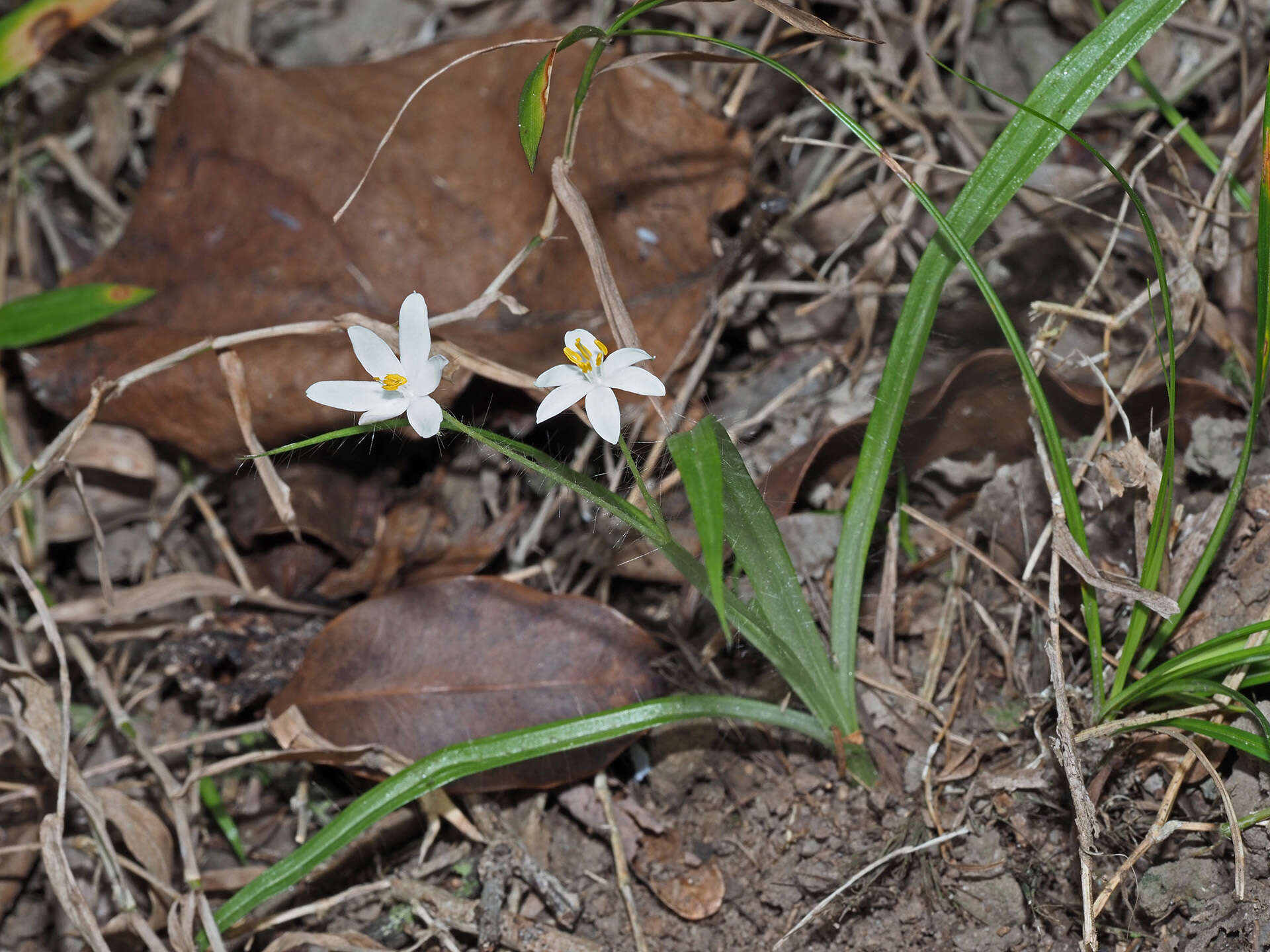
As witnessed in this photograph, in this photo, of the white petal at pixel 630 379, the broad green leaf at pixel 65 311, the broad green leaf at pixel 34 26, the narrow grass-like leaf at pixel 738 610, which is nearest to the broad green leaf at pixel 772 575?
the narrow grass-like leaf at pixel 738 610

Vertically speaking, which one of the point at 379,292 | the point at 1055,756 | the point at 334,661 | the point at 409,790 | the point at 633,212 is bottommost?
the point at 334,661

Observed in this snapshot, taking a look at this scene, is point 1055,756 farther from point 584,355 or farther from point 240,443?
point 240,443

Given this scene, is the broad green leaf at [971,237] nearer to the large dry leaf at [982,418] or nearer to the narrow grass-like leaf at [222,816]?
the large dry leaf at [982,418]

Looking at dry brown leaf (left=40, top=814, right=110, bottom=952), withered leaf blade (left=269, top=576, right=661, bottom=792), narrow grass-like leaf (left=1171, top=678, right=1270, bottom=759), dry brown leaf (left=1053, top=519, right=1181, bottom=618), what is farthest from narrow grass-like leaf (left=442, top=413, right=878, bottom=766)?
dry brown leaf (left=40, top=814, right=110, bottom=952)

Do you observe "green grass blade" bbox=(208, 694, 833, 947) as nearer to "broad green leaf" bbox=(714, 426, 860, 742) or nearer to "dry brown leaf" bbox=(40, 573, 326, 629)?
"broad green leaf" bbox=(714, 426, 860, 742)

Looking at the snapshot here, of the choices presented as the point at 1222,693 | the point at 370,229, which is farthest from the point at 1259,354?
the point at 370,229

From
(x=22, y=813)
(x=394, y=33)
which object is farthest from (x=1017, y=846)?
(x=394, y=33)
